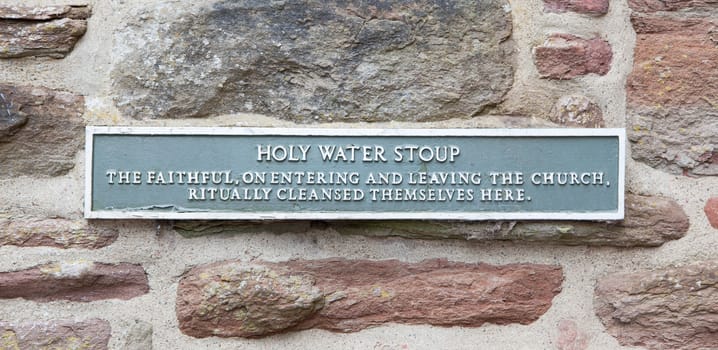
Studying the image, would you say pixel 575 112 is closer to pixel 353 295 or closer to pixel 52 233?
pixel 353 295

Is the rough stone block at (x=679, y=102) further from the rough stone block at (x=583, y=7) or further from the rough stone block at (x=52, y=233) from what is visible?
the rough stone block at (x=52, y=233)

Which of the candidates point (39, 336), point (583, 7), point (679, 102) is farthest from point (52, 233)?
point (679, 102)

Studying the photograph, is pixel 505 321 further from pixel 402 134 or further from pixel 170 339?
pixel 170 339

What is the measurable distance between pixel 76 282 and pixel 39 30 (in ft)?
1.91

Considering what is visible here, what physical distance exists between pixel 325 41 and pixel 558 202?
647 millimetres

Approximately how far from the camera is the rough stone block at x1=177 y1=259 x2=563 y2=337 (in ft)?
5.33

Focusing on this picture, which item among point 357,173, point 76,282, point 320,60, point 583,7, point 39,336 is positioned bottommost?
point 39,336

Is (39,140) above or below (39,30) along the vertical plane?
below

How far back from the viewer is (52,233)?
1.62 metres

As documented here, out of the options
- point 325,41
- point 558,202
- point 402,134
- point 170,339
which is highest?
point 325,41

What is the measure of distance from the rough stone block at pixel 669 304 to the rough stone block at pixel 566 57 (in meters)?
0.49

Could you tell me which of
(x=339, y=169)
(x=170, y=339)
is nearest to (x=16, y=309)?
(x=170, y=339)

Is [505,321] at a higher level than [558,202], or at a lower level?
lower

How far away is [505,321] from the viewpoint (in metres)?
1.67
